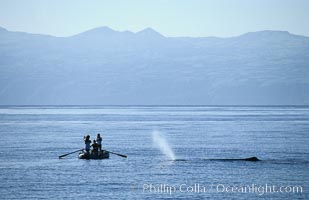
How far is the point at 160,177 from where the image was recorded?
227 feet

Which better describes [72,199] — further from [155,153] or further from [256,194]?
[155,153]

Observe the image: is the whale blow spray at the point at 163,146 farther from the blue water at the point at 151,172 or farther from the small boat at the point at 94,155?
the small boat at the point at 94,155

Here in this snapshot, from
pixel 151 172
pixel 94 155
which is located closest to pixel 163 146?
pixel 94 155

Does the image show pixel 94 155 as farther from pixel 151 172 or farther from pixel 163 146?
pixel 163 146

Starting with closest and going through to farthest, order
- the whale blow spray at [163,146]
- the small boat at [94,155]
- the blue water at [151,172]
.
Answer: the blue water at [151,172] < the small boat at [94,155] < the whale blow spray at [163,146]

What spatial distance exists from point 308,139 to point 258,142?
34.2ft

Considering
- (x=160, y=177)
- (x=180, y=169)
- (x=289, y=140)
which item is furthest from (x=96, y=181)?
(x=289, y=140)

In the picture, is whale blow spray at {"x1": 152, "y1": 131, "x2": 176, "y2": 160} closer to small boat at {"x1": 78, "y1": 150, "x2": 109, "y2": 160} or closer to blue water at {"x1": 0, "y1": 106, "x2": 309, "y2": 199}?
blue water at {"x1": 0, "y1": 106, "x2": 309, "y2": 199}

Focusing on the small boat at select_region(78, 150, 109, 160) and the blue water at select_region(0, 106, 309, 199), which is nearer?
the blue water at select_region(0, 106, 309, 199)

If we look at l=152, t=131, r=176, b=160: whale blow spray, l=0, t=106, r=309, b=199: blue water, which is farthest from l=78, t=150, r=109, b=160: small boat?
l=152, t=131, r=176, b=160: whale blow spray

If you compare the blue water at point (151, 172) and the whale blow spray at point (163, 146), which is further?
the whale blow spray at point (163, 146)

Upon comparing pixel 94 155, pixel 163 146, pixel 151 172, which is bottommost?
Answer: pixel 151 172

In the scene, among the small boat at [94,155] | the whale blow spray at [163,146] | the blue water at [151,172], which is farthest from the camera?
the whale blow spray at [163,146]

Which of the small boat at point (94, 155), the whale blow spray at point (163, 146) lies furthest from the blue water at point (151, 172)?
the small boat at point (94, 155)
